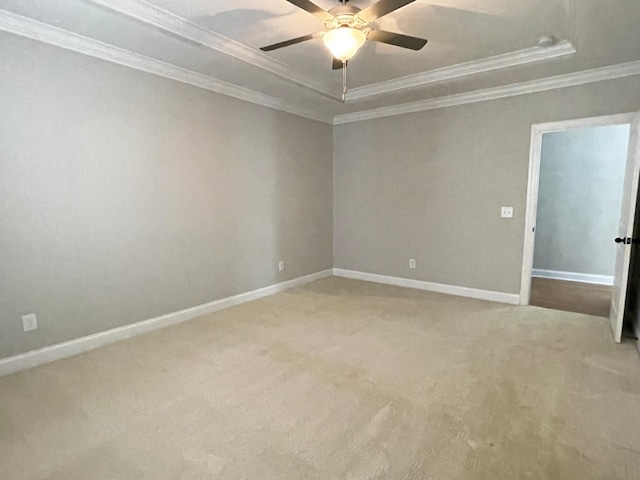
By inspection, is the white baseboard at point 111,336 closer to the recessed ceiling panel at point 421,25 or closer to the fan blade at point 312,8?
the recessed ceiling panel at point 421,25

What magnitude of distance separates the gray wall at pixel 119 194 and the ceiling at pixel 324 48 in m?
0.28

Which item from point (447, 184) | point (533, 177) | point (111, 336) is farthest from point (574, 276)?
point (111, 336)

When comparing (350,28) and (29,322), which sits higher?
(350,28)

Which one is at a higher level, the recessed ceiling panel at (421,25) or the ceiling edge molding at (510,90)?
the recessed ceiling panel at (421,25)

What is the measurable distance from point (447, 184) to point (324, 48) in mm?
2373

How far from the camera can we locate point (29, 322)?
8.79 ft

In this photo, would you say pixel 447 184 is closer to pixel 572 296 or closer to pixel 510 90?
pixel 510 90

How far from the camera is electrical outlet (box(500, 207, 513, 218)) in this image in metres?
4.16

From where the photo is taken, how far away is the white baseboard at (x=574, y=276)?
5230 mm

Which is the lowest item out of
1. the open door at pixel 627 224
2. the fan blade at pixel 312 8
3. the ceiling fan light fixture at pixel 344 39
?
the open door at pixel 627 224

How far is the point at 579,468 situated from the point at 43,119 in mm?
3972

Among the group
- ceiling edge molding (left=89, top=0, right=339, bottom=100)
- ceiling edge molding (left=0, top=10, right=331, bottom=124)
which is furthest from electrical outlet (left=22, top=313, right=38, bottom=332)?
ceiling edge molding (left=89, top=0, right=339, bottom=100)

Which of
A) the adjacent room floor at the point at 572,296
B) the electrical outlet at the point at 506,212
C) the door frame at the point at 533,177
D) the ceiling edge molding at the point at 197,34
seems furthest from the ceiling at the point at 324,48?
the adjacent room floor at the point at 572,296

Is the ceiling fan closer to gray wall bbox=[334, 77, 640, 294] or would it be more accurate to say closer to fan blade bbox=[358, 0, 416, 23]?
fan blade bbox=[358, 0, 416, 23]
